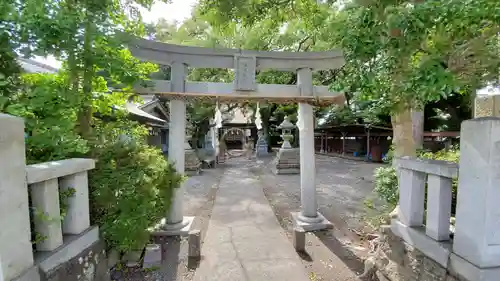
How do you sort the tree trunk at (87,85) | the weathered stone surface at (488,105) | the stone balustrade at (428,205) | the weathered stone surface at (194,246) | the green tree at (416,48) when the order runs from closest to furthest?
the green tree at (416,48), the stone balustrade at (428,205), the tree trunk at (87,85), the weathered stone surface at (488,105), the weathered stone surface at (194,246)

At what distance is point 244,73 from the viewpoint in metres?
4.92

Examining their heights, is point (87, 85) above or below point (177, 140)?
above

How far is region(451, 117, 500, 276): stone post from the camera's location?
173 cm

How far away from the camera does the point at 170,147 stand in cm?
491

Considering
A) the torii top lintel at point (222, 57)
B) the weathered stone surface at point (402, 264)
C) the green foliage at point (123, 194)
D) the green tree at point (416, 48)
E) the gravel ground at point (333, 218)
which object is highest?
the torii top lintel at point (222, 57)

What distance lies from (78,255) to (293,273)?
273 centimetres

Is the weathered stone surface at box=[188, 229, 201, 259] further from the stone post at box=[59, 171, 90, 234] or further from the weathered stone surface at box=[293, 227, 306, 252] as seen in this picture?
the stone post at box=[59, 171, 90, 234]

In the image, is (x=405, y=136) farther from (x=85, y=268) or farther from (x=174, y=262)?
(x=85, y=268)

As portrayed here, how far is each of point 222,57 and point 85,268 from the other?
151 inches

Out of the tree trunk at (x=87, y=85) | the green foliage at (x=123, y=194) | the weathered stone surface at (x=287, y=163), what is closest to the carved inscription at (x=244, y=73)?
the green foliage at (x=123, y=194)

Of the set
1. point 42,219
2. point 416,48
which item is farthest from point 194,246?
point 416,48

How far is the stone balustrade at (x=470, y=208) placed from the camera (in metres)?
1.74

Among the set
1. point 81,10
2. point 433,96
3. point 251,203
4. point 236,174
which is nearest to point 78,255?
point 81,10

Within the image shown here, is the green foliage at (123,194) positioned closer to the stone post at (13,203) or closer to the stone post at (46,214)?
the stone post at (46,214)
